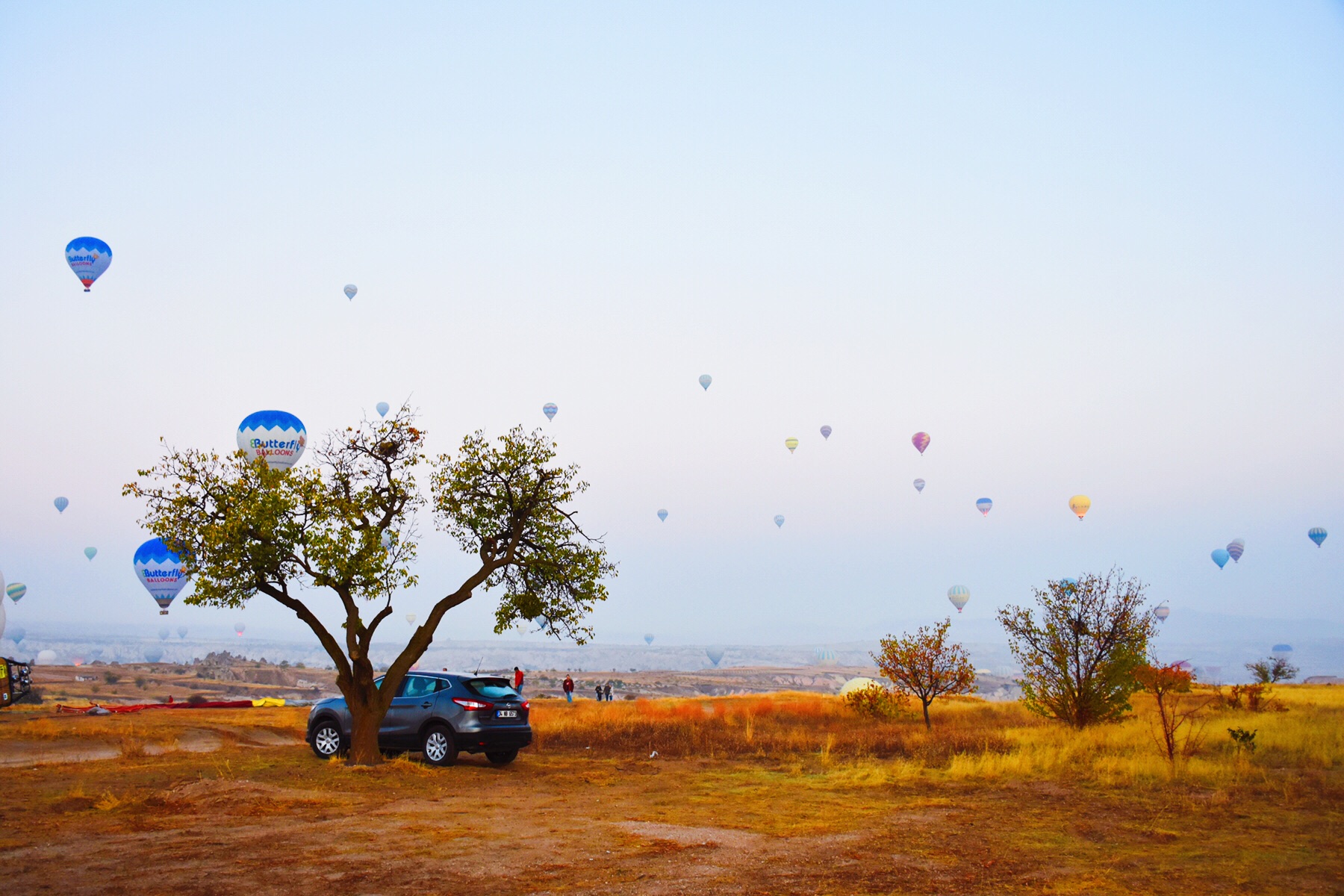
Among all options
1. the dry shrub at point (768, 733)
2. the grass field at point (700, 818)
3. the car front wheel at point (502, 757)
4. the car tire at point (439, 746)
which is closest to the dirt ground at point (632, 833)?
the grass field at point (700, 818)

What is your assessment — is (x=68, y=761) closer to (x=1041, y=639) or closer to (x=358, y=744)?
(x=358, y=744)

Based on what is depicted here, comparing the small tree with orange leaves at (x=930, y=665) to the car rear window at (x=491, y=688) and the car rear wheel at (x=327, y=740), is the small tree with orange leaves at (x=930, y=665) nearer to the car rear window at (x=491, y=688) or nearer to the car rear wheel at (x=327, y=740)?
the car rear window at (x=491, y=688)

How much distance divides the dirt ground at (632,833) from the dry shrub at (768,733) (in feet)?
12.8

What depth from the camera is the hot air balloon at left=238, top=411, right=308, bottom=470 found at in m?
38.4

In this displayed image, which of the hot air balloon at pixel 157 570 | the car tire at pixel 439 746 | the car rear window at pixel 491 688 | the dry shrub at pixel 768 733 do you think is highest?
the hot air balloon at pixel 157 570

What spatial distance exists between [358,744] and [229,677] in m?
108

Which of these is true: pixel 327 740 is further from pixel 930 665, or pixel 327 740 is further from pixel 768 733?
pixel 930 665

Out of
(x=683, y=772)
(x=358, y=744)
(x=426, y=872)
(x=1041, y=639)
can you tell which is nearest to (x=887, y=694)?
(x=1041, y=639)

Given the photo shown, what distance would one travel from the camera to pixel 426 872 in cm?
961

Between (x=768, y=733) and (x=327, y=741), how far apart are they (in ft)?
42.4

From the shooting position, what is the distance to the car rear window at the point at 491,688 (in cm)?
1997

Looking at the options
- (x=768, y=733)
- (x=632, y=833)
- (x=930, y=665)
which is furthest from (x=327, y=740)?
(x=930, y=665)

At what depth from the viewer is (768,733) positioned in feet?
93.8

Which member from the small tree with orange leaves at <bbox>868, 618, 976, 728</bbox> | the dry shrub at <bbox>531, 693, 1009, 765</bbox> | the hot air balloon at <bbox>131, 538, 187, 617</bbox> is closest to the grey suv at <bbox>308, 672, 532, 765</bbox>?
the dry shrub at <bbox>531, 693, 1009, 765</bbox>
